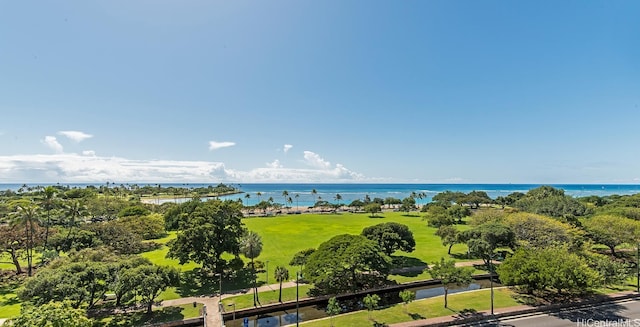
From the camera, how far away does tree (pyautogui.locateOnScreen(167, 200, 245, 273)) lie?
36.4m

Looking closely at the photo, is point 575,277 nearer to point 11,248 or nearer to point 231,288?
point 231,288

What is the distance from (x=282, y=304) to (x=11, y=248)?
123ft

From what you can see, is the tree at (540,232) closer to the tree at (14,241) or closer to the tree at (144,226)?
the tree at (144,226)

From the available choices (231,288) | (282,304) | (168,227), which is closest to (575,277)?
(282,304)

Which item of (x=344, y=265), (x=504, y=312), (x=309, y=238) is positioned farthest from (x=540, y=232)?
(x=309, y=238)

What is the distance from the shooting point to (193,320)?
2672cm

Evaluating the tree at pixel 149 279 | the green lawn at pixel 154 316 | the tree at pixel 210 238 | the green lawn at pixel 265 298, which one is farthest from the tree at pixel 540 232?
the tree at pixel 149 279

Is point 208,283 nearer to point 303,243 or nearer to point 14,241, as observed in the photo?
point 303,243

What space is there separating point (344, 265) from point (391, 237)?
43.6 ft

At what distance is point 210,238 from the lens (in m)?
36.9

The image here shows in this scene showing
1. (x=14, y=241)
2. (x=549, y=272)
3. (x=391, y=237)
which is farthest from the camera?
(x=391, y=237)

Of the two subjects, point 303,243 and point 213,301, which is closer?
point 213,301

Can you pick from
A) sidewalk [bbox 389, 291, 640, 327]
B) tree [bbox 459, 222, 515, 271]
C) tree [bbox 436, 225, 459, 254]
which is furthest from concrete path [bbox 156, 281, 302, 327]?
tree [bbox 436, 225, 459, 254]

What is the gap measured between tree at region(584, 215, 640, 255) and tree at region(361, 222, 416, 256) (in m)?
27.2
